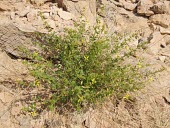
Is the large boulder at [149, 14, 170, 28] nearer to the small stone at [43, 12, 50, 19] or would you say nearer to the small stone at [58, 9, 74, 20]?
the small stone at [58, 9, 74, 20]

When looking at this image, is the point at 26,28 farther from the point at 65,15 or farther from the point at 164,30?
the point at 164,30

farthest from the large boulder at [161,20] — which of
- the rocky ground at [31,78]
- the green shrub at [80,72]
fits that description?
the green shrub at [80,72]

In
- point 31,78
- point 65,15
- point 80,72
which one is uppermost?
point 65,15

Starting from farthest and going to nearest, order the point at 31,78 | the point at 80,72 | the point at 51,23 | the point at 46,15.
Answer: the point at 46,15 < the point at 51,23 < the point at 31,78 < the point at 80,72

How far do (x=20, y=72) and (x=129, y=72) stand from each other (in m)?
1.52

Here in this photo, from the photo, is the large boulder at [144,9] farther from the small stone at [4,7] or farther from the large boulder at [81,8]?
the small stone at [4,7]

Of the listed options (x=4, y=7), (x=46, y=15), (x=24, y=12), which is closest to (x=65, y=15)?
(x=46, y=15)

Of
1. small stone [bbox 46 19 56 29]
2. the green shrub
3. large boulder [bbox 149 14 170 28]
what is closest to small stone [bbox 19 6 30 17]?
small stone [bbox 46 19 56 29]

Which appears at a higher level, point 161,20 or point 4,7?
point 4,7

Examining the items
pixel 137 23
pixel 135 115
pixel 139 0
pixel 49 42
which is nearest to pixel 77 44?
pixel 49 42

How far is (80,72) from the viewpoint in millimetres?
2988

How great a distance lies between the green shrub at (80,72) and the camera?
2.94m

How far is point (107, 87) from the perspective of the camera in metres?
3.06

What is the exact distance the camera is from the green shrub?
2.94m
